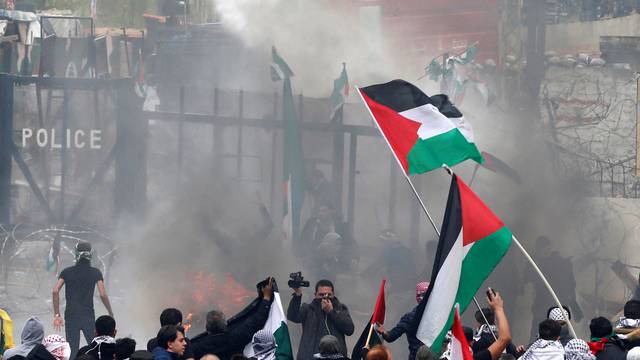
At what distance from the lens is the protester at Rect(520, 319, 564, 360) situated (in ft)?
21.7

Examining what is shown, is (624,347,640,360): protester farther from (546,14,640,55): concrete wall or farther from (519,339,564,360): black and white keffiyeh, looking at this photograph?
(546,14,640,55): concrete wall

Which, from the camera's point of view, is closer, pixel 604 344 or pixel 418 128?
pixel 604 344

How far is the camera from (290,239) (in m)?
15.1

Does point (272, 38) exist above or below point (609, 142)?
above

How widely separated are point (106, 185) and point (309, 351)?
7.11 m

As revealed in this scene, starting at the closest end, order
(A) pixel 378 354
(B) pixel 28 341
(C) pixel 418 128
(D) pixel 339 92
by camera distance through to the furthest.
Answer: (A) pixel 378 354, (B) pixel 28 341, (C) pixel 418 128, (D) pixel 339 92

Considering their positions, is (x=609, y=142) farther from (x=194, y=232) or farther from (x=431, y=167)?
(x=431, y=167)

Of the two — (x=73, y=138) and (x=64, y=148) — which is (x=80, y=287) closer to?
(x=64, y=148)

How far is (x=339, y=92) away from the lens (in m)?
15.6

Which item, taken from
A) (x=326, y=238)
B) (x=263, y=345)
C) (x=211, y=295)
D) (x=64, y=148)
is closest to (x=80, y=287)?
(x=263, y=345)

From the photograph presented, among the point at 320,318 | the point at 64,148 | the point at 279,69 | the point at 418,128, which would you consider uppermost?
the point at 418,128

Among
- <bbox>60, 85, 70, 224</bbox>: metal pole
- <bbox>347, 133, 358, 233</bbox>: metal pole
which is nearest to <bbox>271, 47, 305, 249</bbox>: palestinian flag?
<bbox>347, 133, 358, 233</bbox>: metal pole

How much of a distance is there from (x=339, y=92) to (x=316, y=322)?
7448mm

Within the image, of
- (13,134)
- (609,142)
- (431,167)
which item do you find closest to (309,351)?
(431,167)
